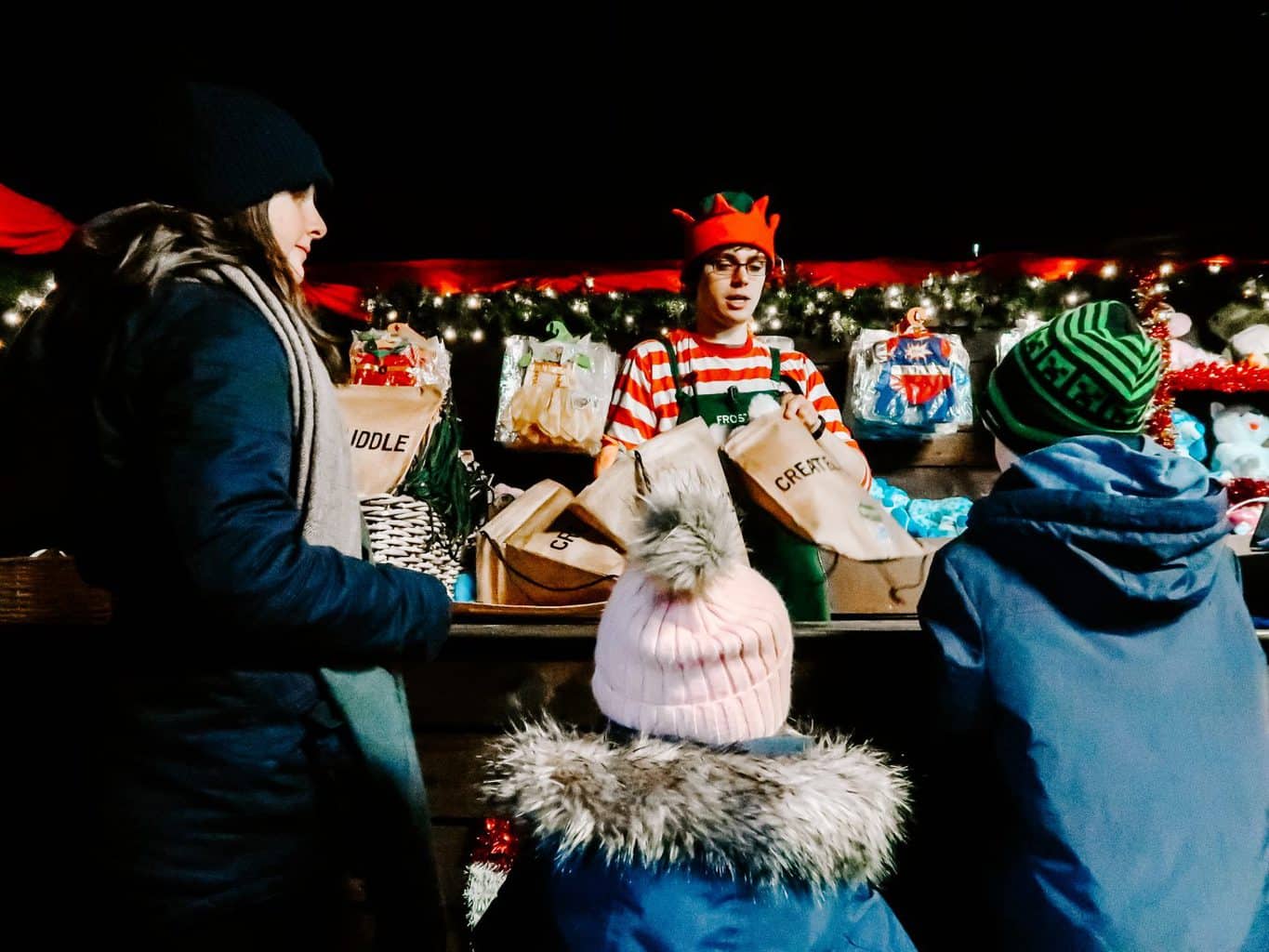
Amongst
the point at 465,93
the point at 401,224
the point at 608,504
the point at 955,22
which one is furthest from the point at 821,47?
the point at 608,504

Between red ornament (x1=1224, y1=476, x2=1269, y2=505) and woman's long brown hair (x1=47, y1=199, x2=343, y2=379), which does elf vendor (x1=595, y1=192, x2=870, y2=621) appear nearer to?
woman's long brown hair (x1=47, y1=199, x2=343, y2=379)

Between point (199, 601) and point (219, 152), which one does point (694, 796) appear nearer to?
point (199, 601)

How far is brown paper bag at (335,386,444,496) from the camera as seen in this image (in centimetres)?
209

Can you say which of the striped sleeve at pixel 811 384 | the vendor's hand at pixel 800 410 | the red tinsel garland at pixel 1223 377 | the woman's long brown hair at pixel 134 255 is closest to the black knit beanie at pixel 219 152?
the woman's long brown hair at pixel 134 255

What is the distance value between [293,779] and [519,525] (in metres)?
1.06

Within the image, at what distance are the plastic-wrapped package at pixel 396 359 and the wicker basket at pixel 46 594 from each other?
1234 mm

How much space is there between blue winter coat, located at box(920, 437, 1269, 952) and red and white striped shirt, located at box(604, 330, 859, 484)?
1.46 m

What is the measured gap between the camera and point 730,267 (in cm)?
273

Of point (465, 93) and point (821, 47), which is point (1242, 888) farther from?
point (465, 93)

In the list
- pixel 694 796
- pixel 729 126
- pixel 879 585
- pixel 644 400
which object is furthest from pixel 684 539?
pixel 729 126

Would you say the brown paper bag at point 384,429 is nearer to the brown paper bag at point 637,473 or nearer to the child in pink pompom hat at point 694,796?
the brown paper bag at point 637,473

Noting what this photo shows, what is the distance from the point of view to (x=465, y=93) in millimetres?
4059

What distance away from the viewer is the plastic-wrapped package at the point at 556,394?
114 inches

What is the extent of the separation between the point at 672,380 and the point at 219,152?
181 cm
